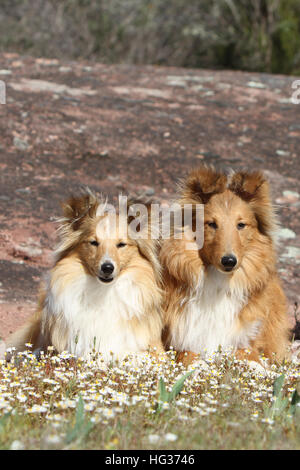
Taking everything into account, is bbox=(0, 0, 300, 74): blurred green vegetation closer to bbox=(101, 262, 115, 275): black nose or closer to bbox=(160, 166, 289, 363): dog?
bbox=(160, 166, 289, 363): dog

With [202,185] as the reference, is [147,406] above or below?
below

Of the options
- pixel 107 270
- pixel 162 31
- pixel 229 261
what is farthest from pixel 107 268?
pixel 162 31

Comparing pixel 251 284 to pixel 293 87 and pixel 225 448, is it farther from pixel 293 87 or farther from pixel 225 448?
pixel 293 87

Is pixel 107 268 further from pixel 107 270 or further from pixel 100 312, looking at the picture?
pixel 100 312

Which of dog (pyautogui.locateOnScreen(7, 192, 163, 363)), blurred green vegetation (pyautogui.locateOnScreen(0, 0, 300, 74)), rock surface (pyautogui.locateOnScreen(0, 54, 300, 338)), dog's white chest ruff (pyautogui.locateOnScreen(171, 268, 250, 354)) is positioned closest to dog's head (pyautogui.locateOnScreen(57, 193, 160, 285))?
dog (pyautogui.locateOnScreen(7, 192, 163, 363))

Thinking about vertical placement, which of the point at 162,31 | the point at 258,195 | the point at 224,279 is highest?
the point at 162,31

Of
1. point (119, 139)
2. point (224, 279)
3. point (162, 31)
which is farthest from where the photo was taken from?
point (162, 31)

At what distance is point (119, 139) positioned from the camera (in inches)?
398

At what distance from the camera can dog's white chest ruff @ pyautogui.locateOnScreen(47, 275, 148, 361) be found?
16.4 ft

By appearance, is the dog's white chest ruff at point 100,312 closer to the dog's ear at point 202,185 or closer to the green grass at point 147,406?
the green grass at point 147,406

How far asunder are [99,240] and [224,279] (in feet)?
3.43

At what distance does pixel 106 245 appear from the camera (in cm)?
495

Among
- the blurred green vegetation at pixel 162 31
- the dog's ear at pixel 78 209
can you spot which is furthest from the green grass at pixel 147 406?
the blurred green vegetation at pixel 162 31
